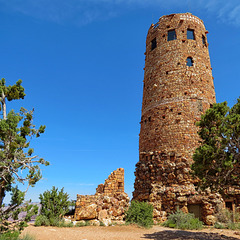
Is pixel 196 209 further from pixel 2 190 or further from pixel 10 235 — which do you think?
pixel 2 190

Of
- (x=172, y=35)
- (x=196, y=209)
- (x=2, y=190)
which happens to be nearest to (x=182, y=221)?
(x=196, y=209)

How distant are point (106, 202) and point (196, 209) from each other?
→ 22.9 feet

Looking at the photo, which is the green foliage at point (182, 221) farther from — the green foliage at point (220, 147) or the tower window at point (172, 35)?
the tower window at point (172, 35)

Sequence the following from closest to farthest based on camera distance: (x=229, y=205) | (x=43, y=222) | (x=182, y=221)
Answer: (x=43, y=222) < (x=182, y=221) < (x=229, y=205)

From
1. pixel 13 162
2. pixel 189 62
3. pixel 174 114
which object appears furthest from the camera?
pixel 189 62

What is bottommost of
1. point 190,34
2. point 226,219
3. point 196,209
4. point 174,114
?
point 226,219

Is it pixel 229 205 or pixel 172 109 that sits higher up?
pixel 172 109

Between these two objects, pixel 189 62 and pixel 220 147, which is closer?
pixel 220 147

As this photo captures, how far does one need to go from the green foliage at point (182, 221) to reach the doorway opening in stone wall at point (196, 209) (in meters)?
1.26

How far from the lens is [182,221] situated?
15.2 meters

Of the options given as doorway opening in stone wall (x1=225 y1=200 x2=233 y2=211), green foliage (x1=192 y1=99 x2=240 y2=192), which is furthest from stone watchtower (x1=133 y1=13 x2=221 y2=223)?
green foliage (x1=192 y1=99 x2=240 y2=192)

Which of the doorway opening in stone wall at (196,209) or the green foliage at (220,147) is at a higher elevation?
the green foliage at (220,147)

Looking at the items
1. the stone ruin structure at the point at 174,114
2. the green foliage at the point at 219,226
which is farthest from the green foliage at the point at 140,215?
the green foliage at the point at 219,226

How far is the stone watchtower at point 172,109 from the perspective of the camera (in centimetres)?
1817
